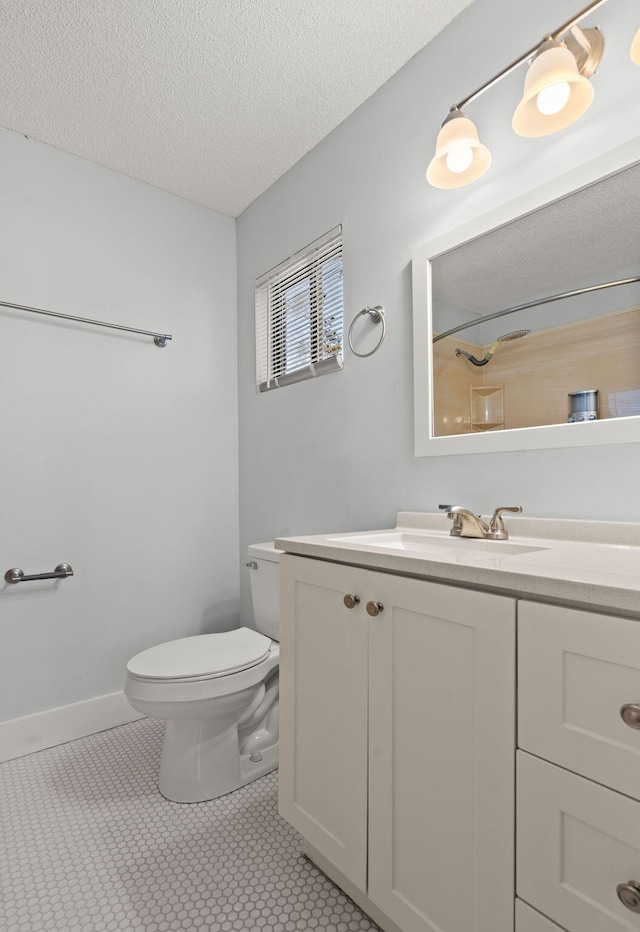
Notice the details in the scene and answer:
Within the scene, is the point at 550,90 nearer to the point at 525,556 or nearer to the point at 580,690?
the point at 525,556

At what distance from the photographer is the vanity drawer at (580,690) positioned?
2.01 ft

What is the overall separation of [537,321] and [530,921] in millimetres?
1205

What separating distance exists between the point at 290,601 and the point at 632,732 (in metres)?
0.77

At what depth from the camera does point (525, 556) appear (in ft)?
2.97

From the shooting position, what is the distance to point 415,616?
0.90 metres

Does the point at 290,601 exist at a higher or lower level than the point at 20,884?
higher

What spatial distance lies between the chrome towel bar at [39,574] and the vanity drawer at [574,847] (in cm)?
178

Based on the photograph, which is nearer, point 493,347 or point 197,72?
point 493,347

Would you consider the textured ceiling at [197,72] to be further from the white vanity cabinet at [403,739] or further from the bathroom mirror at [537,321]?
the white vanity cabinet at [403,739]

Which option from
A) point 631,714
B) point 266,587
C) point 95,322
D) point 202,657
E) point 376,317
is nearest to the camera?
point 631,714

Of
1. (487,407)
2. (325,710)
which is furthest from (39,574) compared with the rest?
(487,407)

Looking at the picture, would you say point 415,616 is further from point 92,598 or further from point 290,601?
point 92,598

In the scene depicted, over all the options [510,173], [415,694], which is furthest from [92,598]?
[510,173]

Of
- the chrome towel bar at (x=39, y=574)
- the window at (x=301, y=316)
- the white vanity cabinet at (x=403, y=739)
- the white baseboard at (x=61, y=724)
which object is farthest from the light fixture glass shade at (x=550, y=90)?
the white baseboard at (x=61, y=724)
